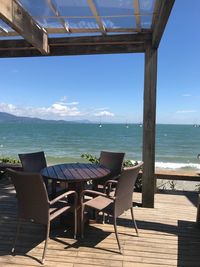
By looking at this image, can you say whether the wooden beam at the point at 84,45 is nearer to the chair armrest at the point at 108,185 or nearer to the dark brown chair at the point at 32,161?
the dark brown chair at the point at 32,161

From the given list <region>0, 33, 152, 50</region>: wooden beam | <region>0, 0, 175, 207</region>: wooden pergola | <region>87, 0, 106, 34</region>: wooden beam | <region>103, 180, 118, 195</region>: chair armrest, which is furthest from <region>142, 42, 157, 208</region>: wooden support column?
<region>103, 180, 118, 195</region>: chair armrest

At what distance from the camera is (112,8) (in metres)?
3.61

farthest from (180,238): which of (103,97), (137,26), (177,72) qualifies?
(103,97)

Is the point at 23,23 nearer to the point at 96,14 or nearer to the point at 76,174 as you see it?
the point at 96,14

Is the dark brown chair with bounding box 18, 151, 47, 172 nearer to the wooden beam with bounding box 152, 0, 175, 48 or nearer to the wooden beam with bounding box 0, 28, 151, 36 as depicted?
the wooden beam with bounding box 0, 28, 151, 36

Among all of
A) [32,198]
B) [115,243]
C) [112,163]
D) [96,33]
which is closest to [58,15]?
[96,33]

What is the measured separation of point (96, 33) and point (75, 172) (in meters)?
2.06

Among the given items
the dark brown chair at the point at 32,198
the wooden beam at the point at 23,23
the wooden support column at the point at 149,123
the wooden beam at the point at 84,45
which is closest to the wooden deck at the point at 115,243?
the dark brown chair at the point at 32,198

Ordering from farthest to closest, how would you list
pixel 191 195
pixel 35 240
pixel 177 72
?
pixel 177 72
pixel 191 195
pixel 35 240

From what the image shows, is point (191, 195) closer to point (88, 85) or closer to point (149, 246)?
point (149, 246)

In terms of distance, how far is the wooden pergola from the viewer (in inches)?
140

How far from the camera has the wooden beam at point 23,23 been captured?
292cm

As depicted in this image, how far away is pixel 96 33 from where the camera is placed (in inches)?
174

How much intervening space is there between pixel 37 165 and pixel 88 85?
139 ft
